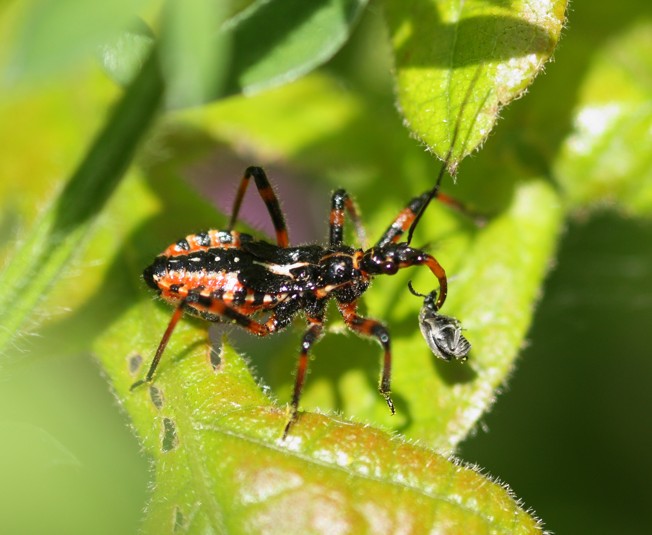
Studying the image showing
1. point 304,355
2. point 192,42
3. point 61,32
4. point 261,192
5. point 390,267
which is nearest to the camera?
point 61,32

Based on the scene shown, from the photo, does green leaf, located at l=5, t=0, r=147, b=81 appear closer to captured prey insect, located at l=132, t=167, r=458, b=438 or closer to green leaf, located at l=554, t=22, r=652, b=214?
captured prey insect, located at l=132, t=167, r=458, b=438

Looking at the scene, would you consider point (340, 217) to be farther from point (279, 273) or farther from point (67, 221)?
point (67, 221)

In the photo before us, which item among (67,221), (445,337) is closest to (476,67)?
(445,337)

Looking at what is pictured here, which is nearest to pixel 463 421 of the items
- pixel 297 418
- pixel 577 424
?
pixel 297 418

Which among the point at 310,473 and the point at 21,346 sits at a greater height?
the point at 21,346

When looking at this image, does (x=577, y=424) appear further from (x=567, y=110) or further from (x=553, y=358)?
(x=567, y=110)

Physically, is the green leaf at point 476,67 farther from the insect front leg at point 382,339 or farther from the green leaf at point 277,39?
the insect front leg at point 382,339

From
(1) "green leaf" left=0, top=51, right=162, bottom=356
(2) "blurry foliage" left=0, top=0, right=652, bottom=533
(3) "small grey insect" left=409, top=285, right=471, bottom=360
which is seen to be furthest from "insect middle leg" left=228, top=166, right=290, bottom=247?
(3) "small grey insect" left=409, top=285, right=471, bottom=360
